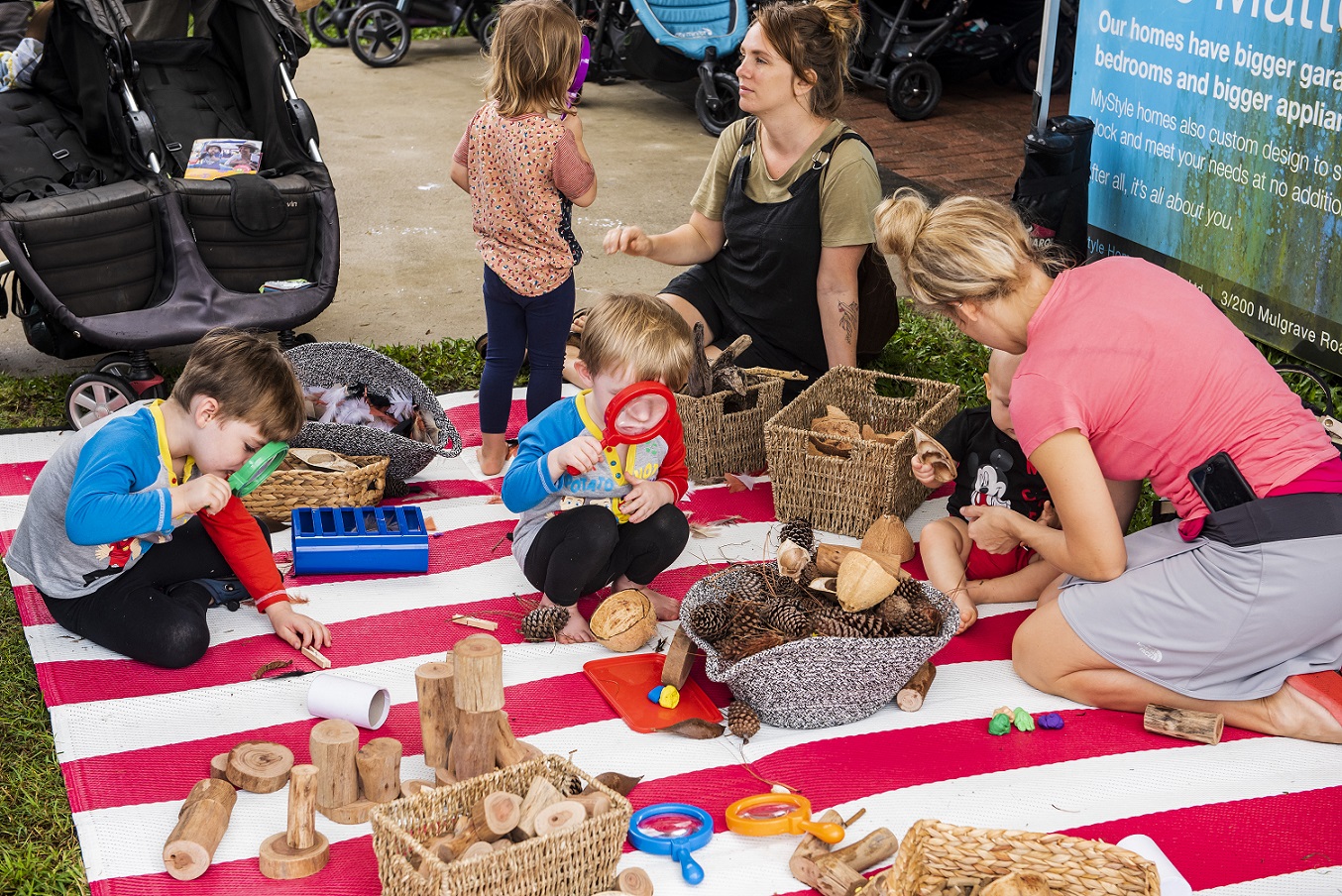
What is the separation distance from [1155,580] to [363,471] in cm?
185

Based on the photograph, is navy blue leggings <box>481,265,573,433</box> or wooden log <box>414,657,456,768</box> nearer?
wooden log <box>414,657,456,768</box>

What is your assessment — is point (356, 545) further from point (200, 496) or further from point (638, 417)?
point (638, 417)

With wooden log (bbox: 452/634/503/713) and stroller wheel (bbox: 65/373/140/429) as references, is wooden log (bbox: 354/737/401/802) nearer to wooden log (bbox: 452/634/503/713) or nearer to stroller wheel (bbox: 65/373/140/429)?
wooden log (bbox: 452/634/503/713)

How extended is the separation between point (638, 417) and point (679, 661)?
1.61ft

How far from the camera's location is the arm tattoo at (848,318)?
142 inches

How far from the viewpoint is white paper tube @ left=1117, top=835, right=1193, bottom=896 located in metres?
1.96

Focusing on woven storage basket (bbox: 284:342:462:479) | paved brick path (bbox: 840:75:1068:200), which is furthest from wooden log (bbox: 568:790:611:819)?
paved brick path (bbox: 840:75:1068:200)

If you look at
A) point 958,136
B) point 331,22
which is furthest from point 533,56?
point 331,22

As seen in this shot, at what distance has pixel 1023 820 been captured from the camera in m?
2.19

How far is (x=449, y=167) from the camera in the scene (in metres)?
6.73

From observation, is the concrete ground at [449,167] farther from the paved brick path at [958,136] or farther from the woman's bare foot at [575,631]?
the woman's bare foot at [575,631]

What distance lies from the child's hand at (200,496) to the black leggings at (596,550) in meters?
0.65

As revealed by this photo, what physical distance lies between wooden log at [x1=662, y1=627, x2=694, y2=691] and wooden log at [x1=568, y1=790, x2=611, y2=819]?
0.58 m

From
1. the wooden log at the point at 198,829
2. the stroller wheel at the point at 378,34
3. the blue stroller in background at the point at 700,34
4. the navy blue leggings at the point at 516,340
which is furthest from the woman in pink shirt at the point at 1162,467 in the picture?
the stroller wheel at the point at 378,34
